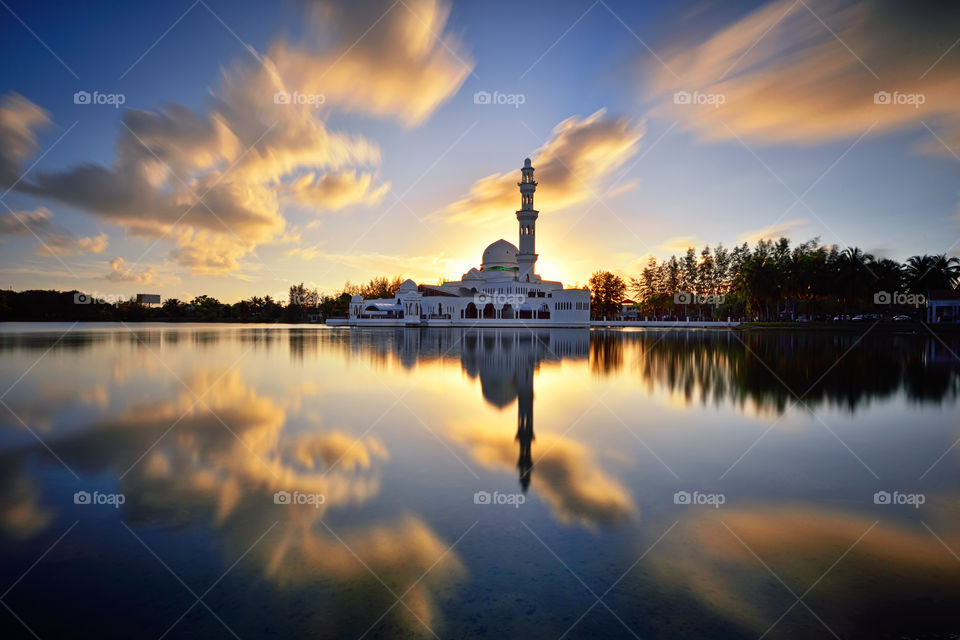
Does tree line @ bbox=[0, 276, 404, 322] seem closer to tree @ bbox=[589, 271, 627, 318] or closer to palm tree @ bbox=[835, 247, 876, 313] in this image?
tree @ bbox=[589, 271, 627, 318]

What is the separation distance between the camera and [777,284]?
182 ft

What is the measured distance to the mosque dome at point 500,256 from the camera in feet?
236

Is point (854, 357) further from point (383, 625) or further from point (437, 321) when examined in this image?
point (437, 321)

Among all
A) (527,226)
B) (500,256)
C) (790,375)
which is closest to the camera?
(790,375)

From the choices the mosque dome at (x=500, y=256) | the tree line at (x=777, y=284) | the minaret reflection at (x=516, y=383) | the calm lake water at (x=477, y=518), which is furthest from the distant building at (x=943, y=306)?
the calm lake water at (x=477, y=518)

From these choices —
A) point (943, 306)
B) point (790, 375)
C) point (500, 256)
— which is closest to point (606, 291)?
point (500, 256)

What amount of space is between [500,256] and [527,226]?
25.7 feet

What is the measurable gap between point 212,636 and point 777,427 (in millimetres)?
9748

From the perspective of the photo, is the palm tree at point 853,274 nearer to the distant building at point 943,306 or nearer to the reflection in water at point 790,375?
the distant building at point 943,306

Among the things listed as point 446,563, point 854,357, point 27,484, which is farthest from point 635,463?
point 854,357

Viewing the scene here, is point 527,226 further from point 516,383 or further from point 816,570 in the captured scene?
point 816,570

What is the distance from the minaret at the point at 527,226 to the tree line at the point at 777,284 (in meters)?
16.9

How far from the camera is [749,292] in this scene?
59.2 metres

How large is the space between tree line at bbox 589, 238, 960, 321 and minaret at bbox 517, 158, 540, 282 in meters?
16.9
